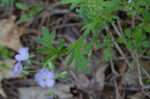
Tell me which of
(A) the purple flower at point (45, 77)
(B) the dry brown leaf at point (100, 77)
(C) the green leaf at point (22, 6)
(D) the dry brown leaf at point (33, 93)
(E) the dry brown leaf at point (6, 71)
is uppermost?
(C) the green leaf at point (22, 6)

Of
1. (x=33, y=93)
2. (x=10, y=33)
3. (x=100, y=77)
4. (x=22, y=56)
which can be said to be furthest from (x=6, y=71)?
(x=100, y=77)

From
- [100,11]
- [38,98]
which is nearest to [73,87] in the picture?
[38,98]

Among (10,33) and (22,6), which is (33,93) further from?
(22,6)

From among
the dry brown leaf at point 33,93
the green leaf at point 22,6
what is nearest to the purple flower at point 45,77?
the dry brown leaf at point 33,93

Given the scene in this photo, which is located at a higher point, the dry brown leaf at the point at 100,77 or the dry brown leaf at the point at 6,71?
the dry brown leaf at the point at 6,71

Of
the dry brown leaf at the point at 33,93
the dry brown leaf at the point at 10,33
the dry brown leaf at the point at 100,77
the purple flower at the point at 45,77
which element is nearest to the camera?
the purple flower at the point at 45,77

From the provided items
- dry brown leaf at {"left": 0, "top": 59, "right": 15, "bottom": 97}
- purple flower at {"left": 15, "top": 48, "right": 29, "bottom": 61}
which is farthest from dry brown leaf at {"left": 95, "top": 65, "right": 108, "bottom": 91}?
dry brown leaf at {"left": 0, "top": 59, "right": 15, "bottom": 97}

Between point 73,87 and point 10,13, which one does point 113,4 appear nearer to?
point 73,87

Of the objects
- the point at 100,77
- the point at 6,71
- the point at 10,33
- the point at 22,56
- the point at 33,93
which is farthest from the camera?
the point at 10,33

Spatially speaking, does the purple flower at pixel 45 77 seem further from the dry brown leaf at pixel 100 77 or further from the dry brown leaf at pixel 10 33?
the dry brown leaf at pixel 10 33

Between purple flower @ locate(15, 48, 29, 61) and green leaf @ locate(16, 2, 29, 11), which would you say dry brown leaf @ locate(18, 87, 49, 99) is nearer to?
purple flower @ locate(15, 48, 29, 61)

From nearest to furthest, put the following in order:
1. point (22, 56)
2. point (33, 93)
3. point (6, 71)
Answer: point (22, 56) < point (33, 93) < point (6, 71)
